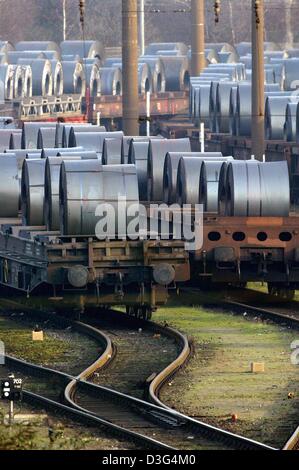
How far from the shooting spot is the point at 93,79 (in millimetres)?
67875

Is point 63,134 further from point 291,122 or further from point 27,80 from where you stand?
point 27,80

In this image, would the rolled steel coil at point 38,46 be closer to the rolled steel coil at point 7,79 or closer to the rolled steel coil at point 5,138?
the rolled steel coil at point 7,79

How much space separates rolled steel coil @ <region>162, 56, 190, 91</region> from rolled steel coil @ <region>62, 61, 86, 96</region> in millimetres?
4485

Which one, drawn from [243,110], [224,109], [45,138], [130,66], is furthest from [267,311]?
[224,109]

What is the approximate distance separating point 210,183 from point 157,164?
248 cm

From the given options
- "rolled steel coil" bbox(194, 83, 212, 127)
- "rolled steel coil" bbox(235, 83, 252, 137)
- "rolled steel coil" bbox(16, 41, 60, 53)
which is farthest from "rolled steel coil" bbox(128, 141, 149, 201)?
"rolled steel coil" bbox(16, 41, 60, 53)

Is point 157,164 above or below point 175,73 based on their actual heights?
below

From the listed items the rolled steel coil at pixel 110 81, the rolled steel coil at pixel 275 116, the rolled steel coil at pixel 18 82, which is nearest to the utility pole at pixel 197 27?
the rolled steel coil at pixel 110 81

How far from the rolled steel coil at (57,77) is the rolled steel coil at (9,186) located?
→ 38.9 metres

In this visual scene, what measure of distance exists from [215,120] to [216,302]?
25150mm

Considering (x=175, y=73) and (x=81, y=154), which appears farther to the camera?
(x=175, y=73)

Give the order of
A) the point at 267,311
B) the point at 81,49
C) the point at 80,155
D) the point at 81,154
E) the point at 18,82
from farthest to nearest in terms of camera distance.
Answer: the point at 81,49 < the point at 18,82 < the point at 81,154 < the point at 80,155 < the point at 267,311

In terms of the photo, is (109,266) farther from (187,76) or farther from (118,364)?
(187,76)

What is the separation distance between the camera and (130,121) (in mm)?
40531
